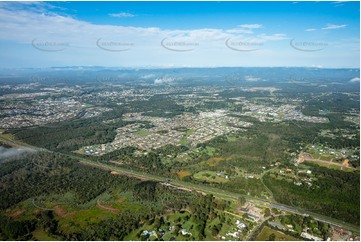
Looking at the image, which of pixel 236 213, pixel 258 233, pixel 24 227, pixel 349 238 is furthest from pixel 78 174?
pixel 349 238

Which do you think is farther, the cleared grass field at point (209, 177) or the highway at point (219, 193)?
the cleared grass field at point (209, 177)

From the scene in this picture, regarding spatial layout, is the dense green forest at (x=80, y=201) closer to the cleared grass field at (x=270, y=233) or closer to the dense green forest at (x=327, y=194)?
the cleared grass field at (x=270, y=233)

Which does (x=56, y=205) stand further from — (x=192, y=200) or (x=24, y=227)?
(x=192, y=200)

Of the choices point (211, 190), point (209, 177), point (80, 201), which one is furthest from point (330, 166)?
point (80, 201)

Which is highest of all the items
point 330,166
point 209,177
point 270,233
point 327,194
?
point 330,166

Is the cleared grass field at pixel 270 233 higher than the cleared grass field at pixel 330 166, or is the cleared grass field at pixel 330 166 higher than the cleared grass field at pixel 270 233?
the cleared grass field at pixel 330 166

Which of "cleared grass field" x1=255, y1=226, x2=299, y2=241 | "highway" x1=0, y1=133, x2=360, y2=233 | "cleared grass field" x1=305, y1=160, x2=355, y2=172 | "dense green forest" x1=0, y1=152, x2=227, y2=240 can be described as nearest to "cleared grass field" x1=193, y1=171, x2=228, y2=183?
"highway" x1=0, y1=133, x2=360, y2=233

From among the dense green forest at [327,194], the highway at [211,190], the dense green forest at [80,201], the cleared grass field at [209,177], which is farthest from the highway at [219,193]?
the cleared grass field at [209,177]

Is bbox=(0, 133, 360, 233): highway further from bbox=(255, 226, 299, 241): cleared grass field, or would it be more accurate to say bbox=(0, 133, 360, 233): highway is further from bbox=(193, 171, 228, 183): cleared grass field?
bbox=(255, 226, 299, 241): cleared grass field

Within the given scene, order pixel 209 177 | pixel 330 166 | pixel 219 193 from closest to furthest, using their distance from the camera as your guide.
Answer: pixel 219 193 → pixel 209 177 → pixel 330 166

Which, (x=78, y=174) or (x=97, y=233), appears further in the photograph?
(x=78, y=174)

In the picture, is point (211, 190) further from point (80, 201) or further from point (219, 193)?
point (80, 201)
